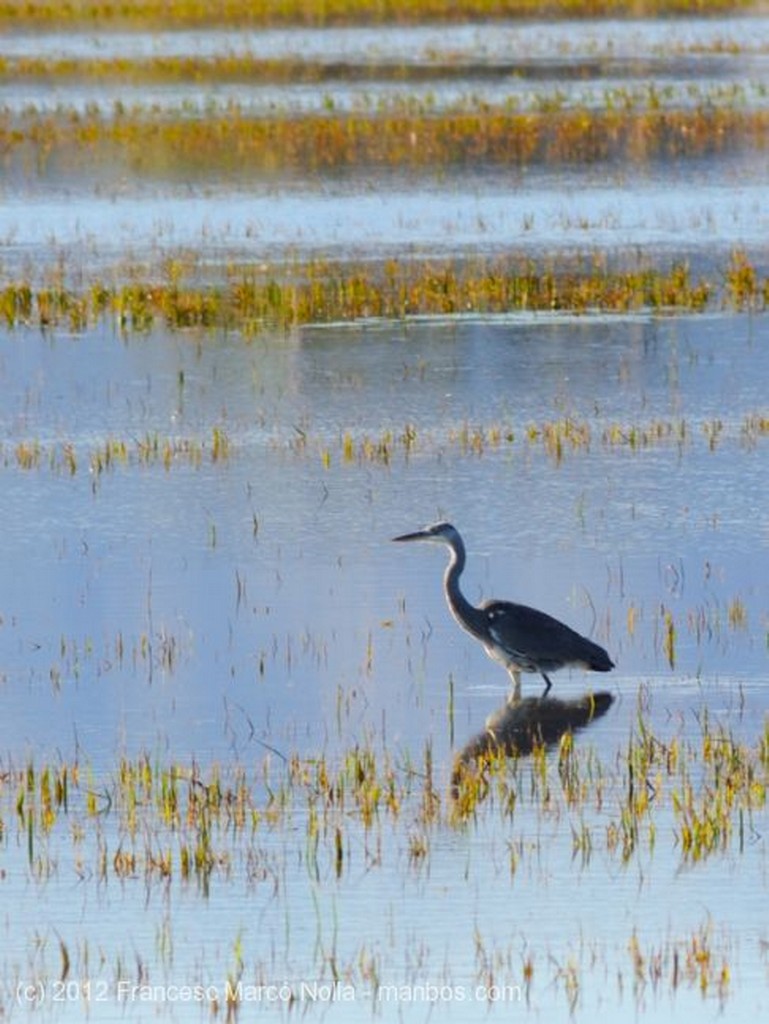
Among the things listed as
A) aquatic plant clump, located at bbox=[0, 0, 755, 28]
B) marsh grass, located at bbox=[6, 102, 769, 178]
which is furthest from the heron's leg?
aquatic plant clump, located at bbox=[0, 0, 755, 28]

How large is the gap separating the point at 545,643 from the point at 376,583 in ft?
7.87

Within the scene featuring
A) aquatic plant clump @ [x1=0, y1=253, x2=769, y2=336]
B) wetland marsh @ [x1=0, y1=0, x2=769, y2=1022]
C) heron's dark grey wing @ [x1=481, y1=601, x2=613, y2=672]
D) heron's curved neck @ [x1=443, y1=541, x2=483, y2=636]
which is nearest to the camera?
wetland marsh @ [x1=0, y1=0, x2=769, y2=1022]

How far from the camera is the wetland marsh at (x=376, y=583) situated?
324 inches

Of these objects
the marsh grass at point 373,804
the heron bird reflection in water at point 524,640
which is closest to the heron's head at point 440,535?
the heron bird reflection in water at point 524,640

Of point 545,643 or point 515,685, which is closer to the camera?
point 545,643

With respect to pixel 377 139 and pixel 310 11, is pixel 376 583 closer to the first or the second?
pixel 377 139

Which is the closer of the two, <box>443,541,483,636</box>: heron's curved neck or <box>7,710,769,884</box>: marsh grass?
<box>7,710,769,884</box>: marsh grass

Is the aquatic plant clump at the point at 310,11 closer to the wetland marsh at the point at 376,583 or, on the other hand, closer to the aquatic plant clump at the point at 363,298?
the wetland marsh at the point at 376,583

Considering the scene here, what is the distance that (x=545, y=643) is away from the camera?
11367 mm

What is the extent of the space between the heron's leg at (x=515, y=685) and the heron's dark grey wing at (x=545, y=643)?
148 millimetres

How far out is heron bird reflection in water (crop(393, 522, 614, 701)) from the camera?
11.4 metres

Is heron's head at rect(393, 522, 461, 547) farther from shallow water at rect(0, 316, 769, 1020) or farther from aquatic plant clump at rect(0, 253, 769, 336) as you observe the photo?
aquatic plant clump at rect(0, 253, 769, 336)

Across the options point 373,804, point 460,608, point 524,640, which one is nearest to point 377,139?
point 460,608

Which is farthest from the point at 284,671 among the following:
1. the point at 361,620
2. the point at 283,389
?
the point at 283,389
